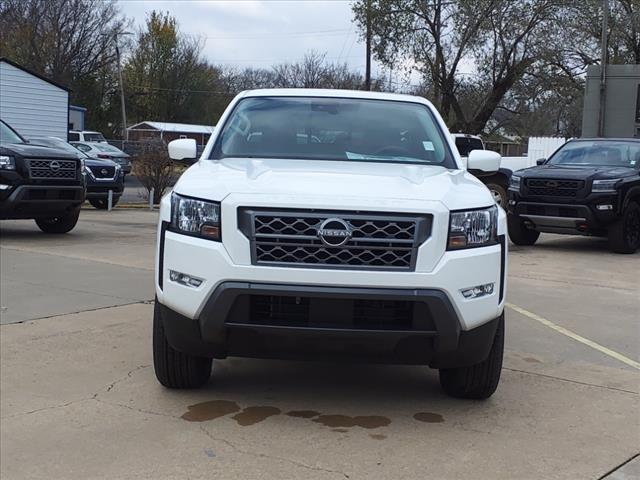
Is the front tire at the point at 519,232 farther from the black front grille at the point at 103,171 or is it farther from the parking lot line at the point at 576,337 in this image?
the black front grille at the point at 103,171

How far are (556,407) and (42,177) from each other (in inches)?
338

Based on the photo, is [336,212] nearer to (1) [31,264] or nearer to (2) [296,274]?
(2) [296,274]

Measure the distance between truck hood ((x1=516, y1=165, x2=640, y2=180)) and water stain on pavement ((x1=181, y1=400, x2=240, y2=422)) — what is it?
8.18 metres

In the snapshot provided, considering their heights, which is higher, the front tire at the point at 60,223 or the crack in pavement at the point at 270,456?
the front tire at the point at 60,223

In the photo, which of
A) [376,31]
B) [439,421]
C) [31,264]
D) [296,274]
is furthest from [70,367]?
[376,31]

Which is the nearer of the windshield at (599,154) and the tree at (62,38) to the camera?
the windshield at (599,154)

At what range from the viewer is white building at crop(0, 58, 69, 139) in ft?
84.7

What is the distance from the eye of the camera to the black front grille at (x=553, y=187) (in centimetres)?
1107

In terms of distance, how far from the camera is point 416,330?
3.69 meters

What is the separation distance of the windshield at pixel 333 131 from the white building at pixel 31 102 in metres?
22.2

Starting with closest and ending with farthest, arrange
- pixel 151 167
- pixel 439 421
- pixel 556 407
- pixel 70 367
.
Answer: pixel 439 421 < pixel 556 407 < pixel 70 367 < pixel 151 167

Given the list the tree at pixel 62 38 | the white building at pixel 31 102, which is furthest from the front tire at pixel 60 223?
the tree at pixel 62 38

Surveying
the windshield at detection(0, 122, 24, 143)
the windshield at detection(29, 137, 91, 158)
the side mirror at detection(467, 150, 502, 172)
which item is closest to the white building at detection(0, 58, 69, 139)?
the windshield at detection(29, 137, 91, 158)

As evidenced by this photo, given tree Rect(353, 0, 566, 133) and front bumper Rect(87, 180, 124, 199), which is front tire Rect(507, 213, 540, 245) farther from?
tree Rect(353, 0, 566, 133)
